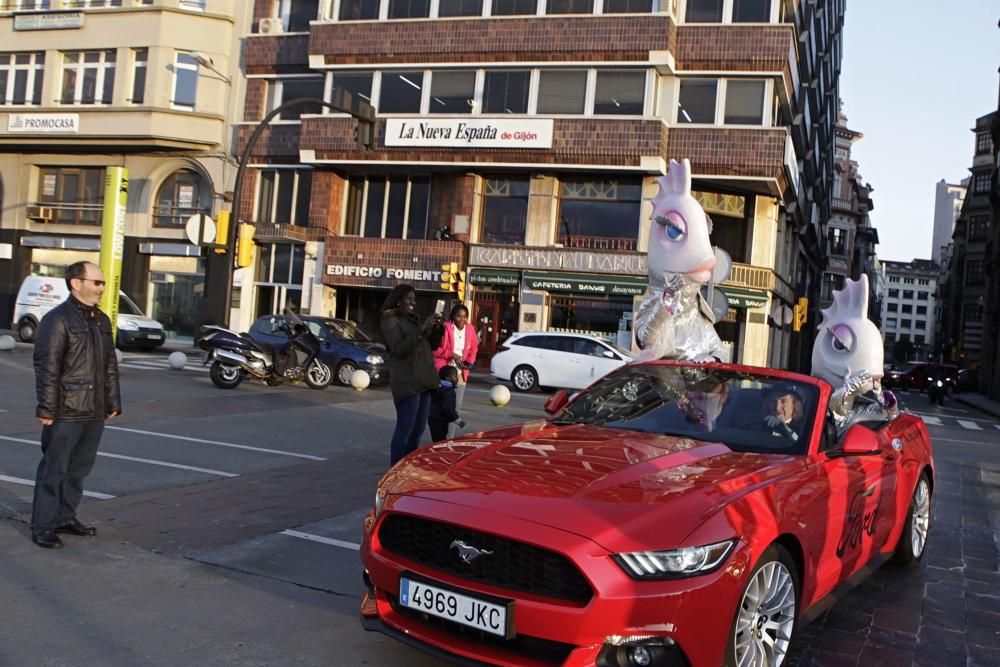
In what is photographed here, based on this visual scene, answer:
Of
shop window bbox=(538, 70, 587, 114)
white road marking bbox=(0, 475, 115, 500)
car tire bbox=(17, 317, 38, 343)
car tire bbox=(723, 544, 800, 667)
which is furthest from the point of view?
shop window bbox=(538, 70, 587, 114)

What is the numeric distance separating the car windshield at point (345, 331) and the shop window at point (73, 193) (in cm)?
1838

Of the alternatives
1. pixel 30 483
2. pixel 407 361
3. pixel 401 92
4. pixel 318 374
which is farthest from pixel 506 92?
pixel 30 483

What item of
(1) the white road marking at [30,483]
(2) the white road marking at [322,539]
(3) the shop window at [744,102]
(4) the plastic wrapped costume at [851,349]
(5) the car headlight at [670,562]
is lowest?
(1) the white road marking at [30,483]

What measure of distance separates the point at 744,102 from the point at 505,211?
815 cm

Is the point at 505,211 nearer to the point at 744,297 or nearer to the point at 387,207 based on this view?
the point at 387,207

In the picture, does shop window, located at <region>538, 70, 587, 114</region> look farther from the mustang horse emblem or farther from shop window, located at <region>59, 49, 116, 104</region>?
the mustang horse emblem

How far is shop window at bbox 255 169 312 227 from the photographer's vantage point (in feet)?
105

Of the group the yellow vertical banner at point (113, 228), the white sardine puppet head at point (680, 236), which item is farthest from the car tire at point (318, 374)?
the white sardine puppet head at point (680, 236)

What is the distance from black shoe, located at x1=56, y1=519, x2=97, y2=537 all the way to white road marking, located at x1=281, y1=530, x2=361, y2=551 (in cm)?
120

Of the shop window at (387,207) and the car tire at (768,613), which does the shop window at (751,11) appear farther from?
the car tire at (768,613)

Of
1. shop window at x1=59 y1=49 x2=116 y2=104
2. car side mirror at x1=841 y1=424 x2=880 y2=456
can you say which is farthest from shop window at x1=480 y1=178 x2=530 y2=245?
car side mirror at x1=841 y1=424 x2=880 y2=456

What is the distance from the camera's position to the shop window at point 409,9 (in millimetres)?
29312

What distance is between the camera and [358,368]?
18.7 m

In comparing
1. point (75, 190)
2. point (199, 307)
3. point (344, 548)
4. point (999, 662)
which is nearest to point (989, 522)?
point (999, 662)
